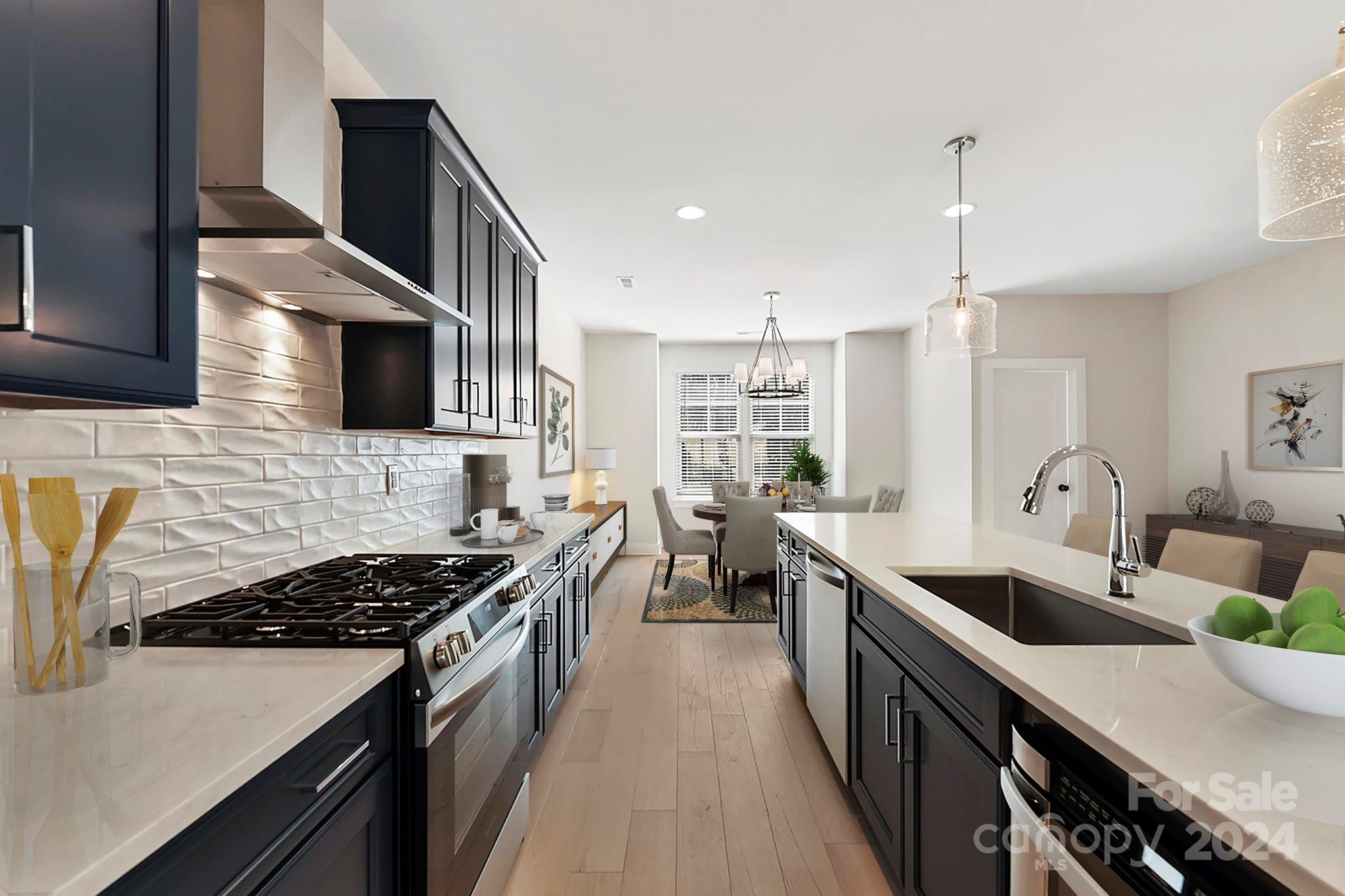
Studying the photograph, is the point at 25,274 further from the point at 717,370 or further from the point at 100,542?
the point at 717,370

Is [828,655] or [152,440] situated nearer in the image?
[152,440]

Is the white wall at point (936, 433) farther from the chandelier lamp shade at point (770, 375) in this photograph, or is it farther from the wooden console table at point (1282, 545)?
the wooden console table at point (1282, 545)

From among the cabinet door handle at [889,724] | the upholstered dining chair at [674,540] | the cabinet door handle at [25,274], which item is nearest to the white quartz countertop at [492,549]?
the cabinet door handle at [889,724]

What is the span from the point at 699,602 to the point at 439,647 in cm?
397

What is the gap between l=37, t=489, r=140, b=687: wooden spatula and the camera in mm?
948

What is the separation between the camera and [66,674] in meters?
0.96

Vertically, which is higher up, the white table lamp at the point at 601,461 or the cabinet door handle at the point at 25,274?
the cabinet door handle at the point at 25,274

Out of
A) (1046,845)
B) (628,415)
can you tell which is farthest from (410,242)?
(628,415)

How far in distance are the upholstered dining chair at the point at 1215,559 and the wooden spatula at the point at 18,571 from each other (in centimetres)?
278

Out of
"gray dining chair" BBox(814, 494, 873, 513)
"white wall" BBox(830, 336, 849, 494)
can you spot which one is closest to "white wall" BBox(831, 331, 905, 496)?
"white wall" BBox(830, 336, 849, 494)

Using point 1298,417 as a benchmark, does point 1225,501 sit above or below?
below

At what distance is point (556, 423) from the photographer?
18.7 feet

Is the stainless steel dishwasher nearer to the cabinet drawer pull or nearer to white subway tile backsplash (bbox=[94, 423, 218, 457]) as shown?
the cabinet drawer pull

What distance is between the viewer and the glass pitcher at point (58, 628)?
0.92 meters
